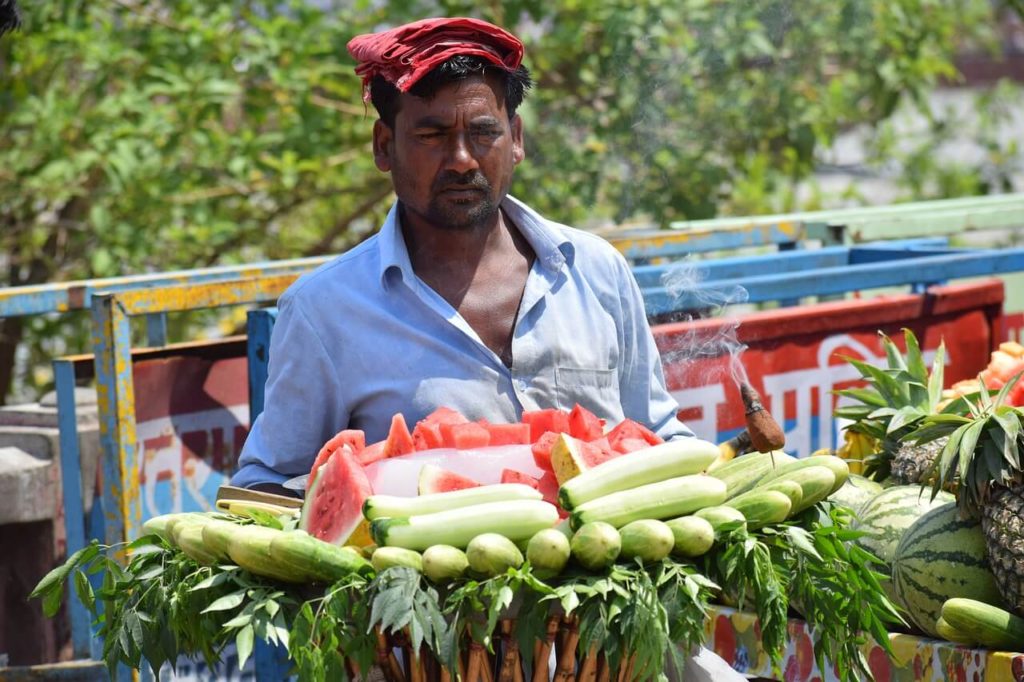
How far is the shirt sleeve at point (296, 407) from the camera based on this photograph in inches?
125

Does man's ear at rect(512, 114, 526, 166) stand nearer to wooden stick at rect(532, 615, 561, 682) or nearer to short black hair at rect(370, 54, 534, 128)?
short black hair at rect(370, 54, 534, 128)

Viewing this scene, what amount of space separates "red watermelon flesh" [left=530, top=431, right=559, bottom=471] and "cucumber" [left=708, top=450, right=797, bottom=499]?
36 centimetres

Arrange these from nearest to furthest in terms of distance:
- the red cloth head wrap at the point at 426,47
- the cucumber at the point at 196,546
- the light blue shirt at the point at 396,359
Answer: the cucumber at the point at 196,546
the red cloth head wrap at the point at 426,47
the light blue shirt at the point at 396,359

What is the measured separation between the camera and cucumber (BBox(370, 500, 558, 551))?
2.43 m

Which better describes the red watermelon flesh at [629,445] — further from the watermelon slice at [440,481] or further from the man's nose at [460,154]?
the man's nose at [460,154]

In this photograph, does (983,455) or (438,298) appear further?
(983,455)

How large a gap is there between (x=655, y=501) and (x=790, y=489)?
280 millimetres

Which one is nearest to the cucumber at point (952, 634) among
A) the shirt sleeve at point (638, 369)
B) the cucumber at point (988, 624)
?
the cucumber at point (988, 624)

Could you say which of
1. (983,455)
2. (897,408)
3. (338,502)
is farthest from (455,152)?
(897,408)

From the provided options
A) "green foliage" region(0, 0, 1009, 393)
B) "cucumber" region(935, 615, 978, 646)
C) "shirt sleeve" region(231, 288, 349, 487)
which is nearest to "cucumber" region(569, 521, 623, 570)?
"shirt sleeve" region(231, 288, 349, 487)

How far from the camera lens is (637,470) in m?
2.57

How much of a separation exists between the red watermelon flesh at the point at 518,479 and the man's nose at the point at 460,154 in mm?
746

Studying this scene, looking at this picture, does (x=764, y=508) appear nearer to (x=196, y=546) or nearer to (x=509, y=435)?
(x=509, y=435)

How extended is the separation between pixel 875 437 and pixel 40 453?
3.02 meters
